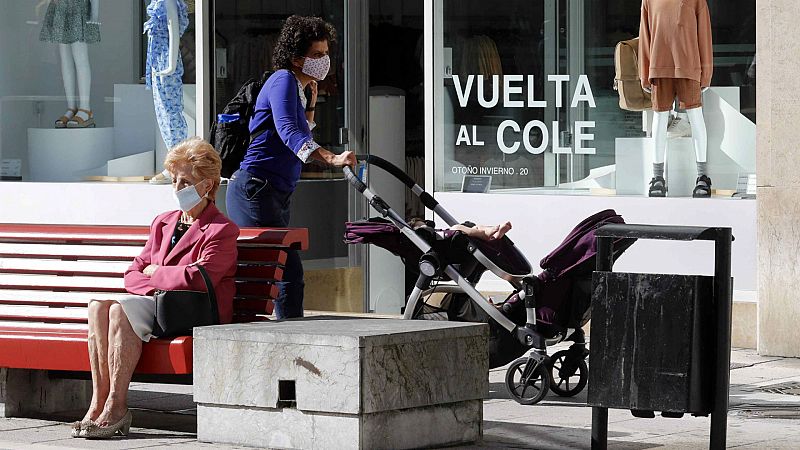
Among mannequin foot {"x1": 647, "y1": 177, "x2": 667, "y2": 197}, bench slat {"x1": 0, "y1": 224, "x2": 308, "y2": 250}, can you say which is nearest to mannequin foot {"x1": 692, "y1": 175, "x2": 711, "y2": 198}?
mannequin foot {"x1": 647, "y1": 177, "x2": 667, "y2": 197}

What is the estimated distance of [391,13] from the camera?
13.6m

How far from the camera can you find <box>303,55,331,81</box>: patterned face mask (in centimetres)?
900

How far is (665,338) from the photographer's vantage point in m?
6.55

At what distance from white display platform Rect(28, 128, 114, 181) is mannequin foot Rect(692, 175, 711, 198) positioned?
5271mm

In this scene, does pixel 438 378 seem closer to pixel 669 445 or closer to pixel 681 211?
pixel 669 445

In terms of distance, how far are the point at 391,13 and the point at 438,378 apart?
6.59 m

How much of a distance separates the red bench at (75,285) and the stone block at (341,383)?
289 mm

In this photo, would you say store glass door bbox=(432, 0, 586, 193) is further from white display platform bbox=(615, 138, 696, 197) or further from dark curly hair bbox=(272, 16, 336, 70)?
dark curly hair bbox=(272, 16, 336, 70)

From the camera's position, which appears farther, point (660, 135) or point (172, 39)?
point (172, 39)

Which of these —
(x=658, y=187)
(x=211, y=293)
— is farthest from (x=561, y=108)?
(x=211, y=293)

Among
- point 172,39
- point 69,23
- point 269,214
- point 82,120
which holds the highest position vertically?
point 69,23

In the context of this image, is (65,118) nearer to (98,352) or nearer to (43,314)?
(43,314)

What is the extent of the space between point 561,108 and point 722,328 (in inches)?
235

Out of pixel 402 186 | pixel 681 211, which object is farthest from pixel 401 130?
pixel 681 211
